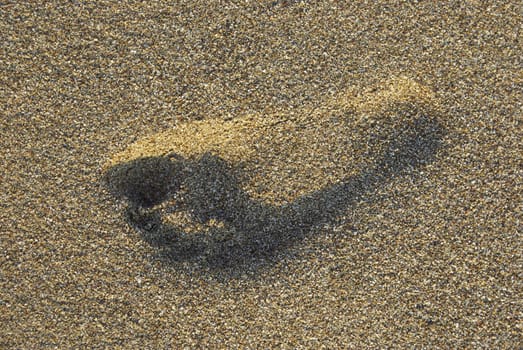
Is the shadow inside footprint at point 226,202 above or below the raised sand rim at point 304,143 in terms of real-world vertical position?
below

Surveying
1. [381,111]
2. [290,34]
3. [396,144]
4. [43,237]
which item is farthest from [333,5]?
[43,237]

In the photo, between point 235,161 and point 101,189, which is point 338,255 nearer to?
point 235,161

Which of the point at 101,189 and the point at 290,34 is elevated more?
the point at 290,34

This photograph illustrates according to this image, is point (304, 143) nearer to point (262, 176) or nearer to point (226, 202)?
point (262, 176)

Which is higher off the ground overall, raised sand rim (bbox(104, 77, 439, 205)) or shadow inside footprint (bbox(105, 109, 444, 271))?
raised sand rim (bbox(104, 77, 439, 205))

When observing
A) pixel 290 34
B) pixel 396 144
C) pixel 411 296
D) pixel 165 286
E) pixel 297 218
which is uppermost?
pixel 290 34
